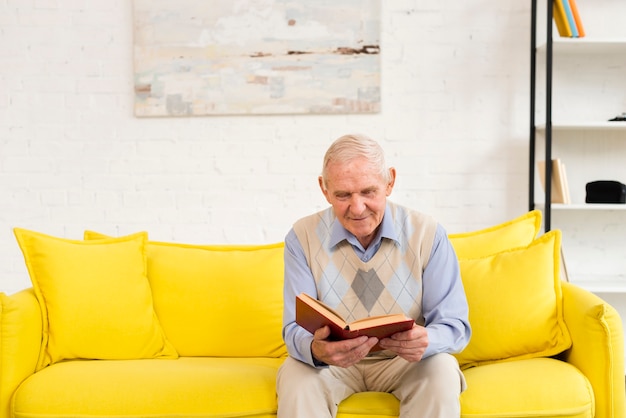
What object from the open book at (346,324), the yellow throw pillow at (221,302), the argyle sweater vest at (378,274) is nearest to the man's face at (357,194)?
the argyle sweater vest at (378,274)

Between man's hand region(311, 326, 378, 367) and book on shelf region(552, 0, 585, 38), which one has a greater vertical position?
book on shelf region(552, 0, 585, 38)

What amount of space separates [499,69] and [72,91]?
2170 mm

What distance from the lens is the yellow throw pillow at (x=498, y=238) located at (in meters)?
2.70

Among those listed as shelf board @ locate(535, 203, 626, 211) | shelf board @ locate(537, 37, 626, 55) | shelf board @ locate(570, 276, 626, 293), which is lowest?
shelf board @ locate(570, 276, 626, 293)

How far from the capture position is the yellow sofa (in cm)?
224

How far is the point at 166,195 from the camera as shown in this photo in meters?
3.79

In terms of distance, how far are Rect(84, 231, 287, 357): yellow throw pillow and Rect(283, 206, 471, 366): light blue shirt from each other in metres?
0.46

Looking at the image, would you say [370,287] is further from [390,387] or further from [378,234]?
[390,387]

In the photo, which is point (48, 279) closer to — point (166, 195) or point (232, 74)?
point (166, 195)

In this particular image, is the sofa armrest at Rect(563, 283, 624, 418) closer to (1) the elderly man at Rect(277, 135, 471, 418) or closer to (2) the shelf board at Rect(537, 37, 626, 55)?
(1) the elderly man at Rect(277, 135, 471, 418)

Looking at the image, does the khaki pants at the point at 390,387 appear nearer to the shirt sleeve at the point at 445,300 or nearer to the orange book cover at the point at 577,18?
the shirt sleeve at the point at 445,300

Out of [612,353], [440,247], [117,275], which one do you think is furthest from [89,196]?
[612,353]

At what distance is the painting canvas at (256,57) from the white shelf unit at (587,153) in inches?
35.1

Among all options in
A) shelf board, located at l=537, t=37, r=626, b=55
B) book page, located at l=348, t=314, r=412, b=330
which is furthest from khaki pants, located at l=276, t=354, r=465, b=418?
shelf board, located at l=537, t=37, r=626, b=55
